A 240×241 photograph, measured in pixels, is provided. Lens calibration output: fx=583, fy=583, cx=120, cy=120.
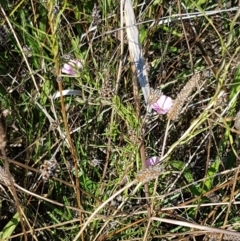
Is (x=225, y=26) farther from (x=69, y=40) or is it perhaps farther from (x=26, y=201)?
(x=26, y=201)

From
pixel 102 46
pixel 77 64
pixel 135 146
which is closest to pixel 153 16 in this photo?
pixel 102 46

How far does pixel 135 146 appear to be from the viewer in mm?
919

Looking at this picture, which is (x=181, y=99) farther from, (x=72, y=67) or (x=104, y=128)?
(x=104, y=128)

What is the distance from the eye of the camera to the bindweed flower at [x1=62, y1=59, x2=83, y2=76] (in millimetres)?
993

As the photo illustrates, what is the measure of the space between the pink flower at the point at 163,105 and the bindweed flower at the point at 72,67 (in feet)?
0.48

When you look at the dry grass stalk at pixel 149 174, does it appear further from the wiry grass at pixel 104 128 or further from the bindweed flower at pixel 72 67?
the bindweed flower at pixel 72 67

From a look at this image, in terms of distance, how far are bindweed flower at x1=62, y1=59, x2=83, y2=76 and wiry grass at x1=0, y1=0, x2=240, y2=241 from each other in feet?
0.05

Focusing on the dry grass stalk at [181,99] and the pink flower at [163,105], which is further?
the pink flower at [163,105]

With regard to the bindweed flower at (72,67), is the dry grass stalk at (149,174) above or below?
below

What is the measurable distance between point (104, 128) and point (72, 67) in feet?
0.66

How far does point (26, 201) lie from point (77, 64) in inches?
10.5

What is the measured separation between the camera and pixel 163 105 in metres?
1.06

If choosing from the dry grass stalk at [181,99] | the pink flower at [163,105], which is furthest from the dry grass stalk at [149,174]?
the pink flower at [163,105]

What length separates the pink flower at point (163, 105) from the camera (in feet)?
3.37
